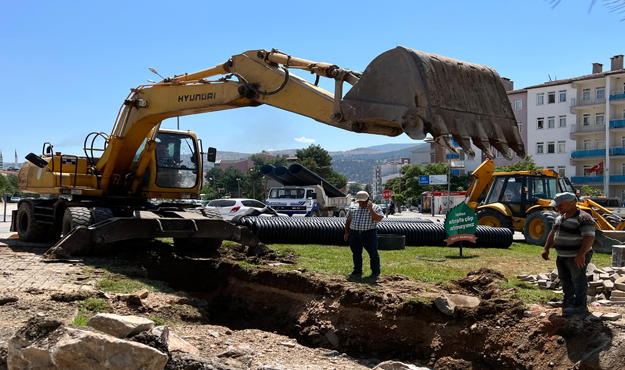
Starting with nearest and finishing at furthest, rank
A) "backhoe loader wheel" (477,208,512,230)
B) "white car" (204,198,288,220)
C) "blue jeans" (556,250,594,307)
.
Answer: "blue jeans" (556,250,594,307), "backhoe loader wheel" (477,208,512,230), "white car" (204,198,288,220)

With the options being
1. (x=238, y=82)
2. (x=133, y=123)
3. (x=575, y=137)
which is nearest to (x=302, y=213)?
(x=133, y=123)

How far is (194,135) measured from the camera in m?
13.6

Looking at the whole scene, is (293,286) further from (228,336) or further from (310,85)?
(310,85)

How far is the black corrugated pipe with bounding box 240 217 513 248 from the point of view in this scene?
1491 cm

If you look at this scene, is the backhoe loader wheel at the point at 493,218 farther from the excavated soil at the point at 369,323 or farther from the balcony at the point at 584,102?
the balcony at the point at 584,102

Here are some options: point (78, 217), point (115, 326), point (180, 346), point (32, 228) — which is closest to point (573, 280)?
point (180, 346)

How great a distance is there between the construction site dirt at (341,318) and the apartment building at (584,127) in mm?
57235

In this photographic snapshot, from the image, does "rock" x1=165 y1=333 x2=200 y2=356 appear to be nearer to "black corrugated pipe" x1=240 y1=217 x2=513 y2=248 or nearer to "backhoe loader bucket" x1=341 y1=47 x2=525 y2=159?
"backhoe loader bucket" x1=341 y1=47 x2=525 y2=159

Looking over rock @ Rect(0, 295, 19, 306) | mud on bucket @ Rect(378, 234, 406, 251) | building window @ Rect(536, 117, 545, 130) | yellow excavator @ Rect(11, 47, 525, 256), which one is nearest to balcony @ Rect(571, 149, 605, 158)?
building window @ Rect(536, 117, 545, 130)

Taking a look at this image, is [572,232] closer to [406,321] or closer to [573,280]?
[573,280]

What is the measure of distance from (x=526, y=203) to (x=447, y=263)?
7367 millimetres

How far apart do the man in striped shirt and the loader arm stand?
1.50m

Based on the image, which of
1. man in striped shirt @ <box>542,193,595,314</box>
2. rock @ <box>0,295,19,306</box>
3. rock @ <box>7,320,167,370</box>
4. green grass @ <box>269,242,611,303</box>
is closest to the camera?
rock @ <box>7,320,167,370</box>

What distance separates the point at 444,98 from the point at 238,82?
438 centimetres
